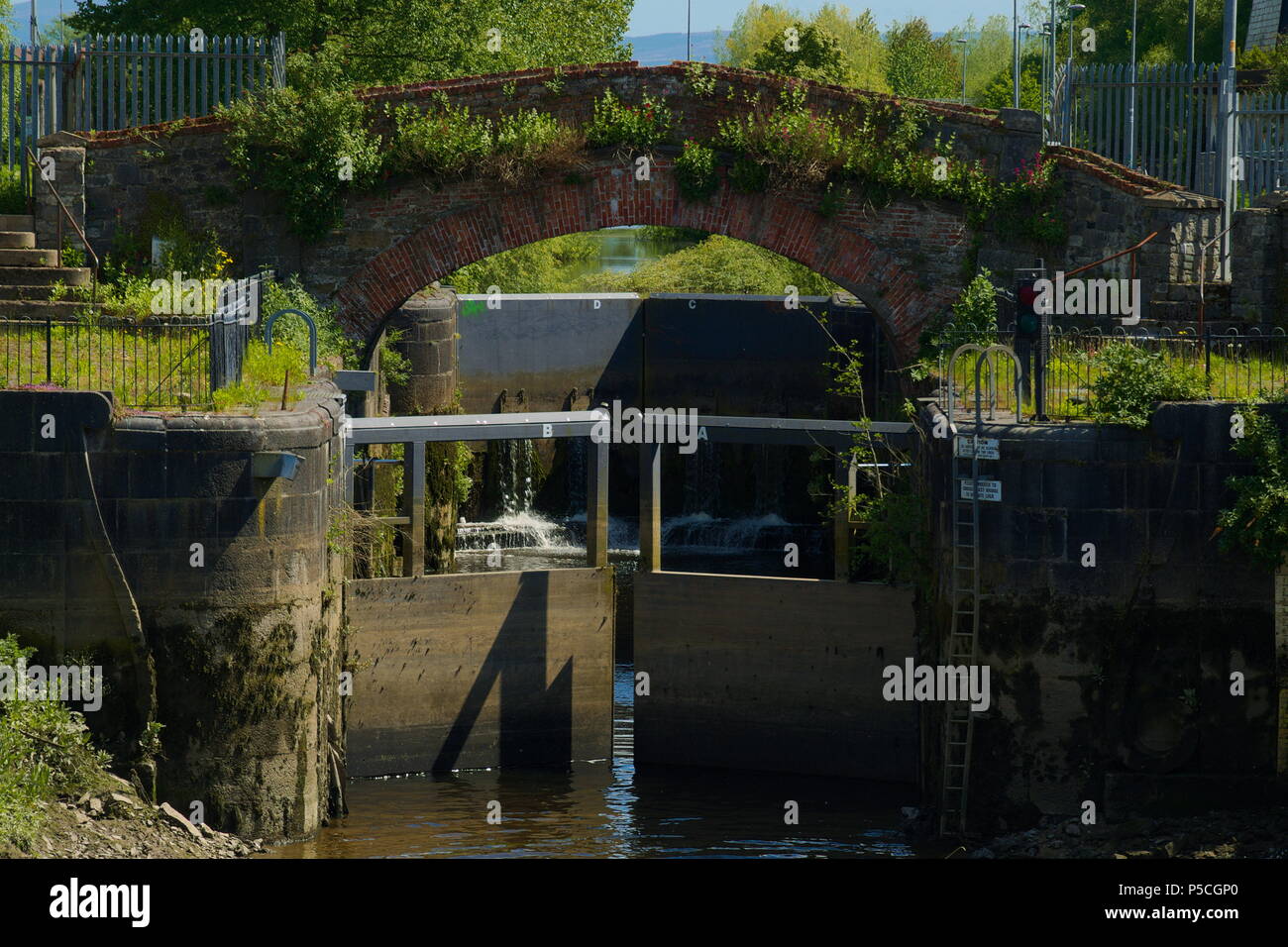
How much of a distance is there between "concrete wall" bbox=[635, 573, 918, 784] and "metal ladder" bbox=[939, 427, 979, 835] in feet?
6.68

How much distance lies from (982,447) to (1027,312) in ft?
4.20

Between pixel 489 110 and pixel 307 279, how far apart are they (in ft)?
10.0

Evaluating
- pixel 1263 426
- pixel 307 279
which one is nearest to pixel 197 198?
pixel 307 279

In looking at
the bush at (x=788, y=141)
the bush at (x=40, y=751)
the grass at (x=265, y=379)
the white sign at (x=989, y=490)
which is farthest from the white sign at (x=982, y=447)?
the bush at (x=40, y=751)

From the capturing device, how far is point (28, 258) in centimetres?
2345

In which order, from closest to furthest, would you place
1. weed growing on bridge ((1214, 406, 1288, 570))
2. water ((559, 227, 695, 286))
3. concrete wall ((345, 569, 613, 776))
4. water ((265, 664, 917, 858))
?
weed growing on bridge ((1214, 406, 1288, 570)), water ((265, 664, 917, 858)), concrete wall ((345, 569, 613, 776)), water ((559, 227, 695, 286))

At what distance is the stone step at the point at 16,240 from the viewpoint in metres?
23.6

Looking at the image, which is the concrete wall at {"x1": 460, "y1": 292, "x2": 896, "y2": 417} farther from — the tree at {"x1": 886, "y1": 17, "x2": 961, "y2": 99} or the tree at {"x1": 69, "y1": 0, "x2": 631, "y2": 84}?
the tree at {"x1": 886, "y1": 17, "x2": 961, "y2": 99}

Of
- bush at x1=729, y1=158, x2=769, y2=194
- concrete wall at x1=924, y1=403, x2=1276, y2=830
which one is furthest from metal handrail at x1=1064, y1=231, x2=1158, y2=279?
concrete wall at x1=924, y1=403, x2=1276, y2=830

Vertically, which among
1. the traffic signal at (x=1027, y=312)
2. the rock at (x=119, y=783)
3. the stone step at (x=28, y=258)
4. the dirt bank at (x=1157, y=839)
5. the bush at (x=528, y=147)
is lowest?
the dirt bank at (x=1157, y=839)

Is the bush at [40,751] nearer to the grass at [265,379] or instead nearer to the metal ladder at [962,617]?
the grass at [265,379]

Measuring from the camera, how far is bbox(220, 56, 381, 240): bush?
23344mm

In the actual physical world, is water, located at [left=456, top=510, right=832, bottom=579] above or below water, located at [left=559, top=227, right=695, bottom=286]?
below

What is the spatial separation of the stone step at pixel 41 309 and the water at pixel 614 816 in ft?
21.9
